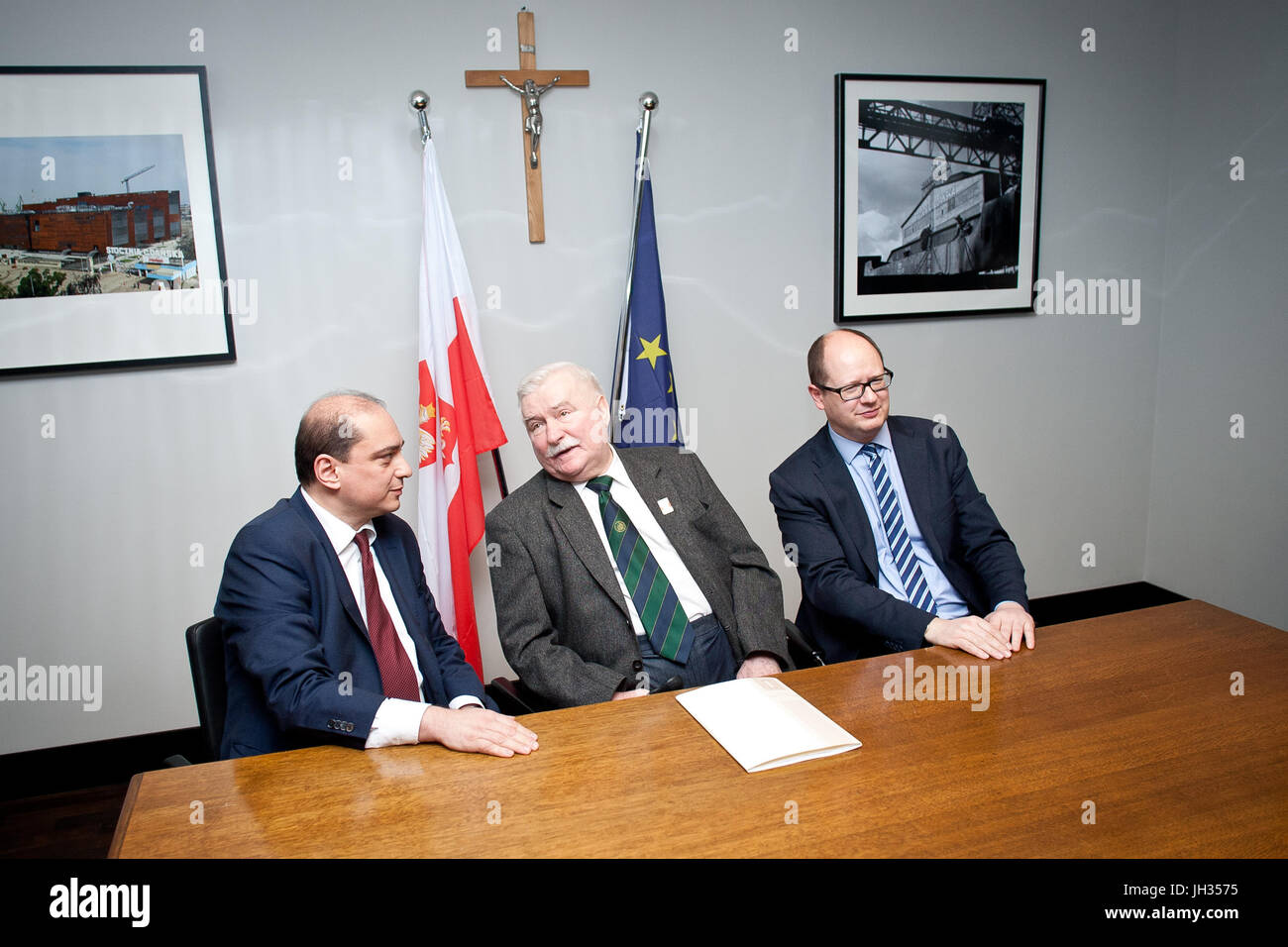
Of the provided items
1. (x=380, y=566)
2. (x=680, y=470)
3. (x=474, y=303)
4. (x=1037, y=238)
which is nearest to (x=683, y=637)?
(x=680, y=470)

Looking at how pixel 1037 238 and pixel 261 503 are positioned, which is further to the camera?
pixel 1037 238

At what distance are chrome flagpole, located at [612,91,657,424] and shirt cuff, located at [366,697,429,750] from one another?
185cm

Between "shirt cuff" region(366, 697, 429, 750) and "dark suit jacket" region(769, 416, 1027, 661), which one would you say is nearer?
"shirt cuff" region(366, 697, 429, 750)

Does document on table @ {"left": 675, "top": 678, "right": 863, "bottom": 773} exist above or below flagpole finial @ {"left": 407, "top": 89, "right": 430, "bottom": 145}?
below

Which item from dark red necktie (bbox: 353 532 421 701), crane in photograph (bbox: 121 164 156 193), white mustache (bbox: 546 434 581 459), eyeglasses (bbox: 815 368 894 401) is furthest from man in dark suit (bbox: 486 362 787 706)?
crane in photograph (bbox: 121 164 156 193)

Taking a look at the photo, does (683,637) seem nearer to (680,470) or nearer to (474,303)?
(680,470)

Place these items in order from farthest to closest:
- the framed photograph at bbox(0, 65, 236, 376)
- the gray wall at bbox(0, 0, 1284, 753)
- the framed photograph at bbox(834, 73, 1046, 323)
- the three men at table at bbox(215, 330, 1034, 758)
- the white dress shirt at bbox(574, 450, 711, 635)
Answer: the framed photograph at bbox(834, 73, 1046, 323)
the gray wall at bbox(0, 0, 1284, 753)
the framed photograph at bbox(0, 65, 236, 376)
the white dress shirt at bbox(574, 450, 711, 635)
the three men at table at bbox(215, 330, 1034, 758)

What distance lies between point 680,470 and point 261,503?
170 centimetres

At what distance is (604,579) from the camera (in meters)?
2.18

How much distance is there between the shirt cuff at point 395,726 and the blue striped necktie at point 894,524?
1388 mm

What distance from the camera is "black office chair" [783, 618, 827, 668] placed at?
7.72 ft

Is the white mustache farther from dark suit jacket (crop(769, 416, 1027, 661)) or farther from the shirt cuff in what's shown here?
the shirt cuff

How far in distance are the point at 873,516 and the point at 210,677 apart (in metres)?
1.67

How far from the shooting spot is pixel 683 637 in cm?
223
